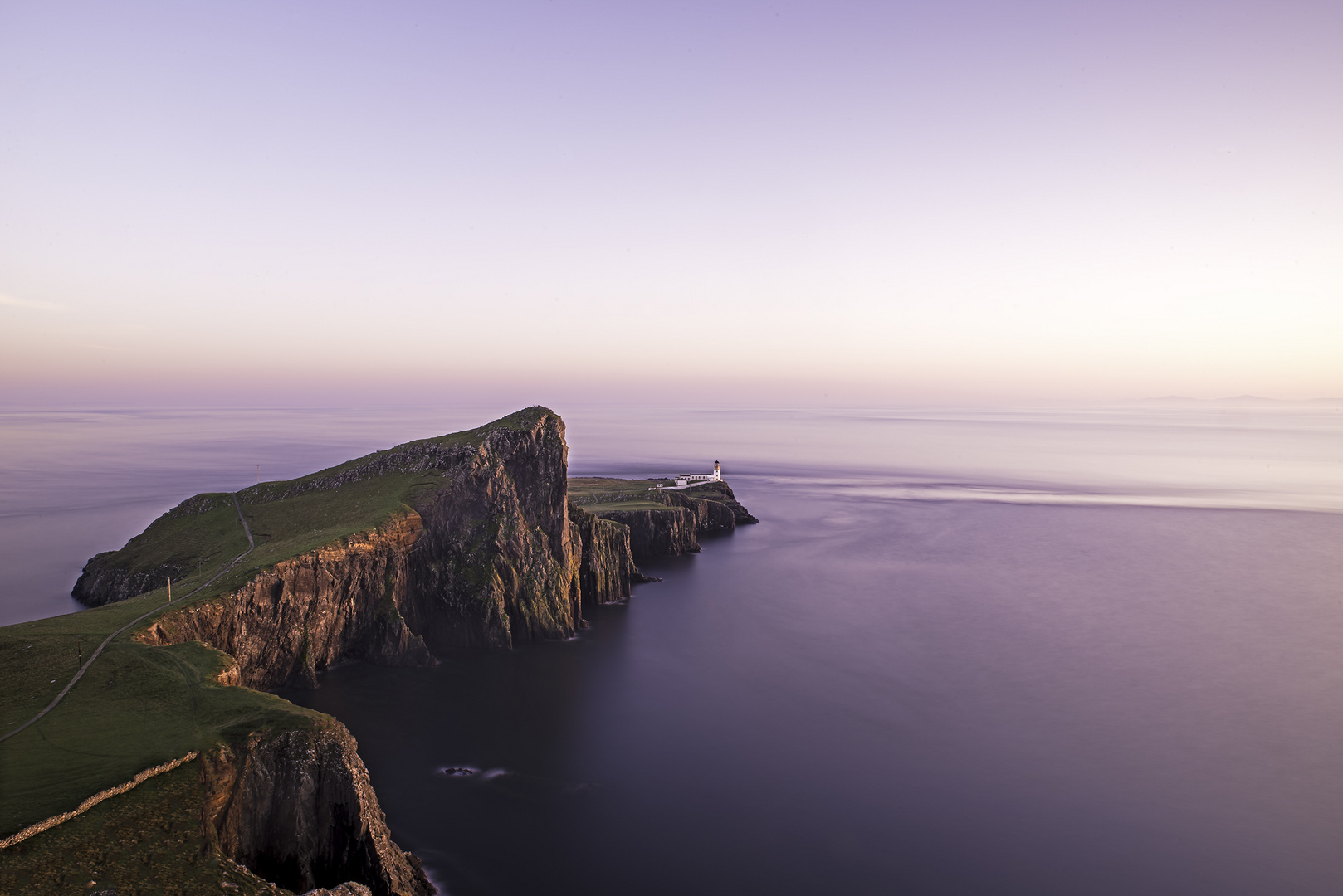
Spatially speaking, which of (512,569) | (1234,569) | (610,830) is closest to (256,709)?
(610,830)

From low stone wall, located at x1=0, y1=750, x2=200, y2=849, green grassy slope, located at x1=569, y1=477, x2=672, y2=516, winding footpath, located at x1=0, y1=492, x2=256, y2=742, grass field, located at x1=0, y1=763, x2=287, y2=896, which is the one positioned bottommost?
green grassy slope, located at x1=569, y1=477, x2=672, y2=516

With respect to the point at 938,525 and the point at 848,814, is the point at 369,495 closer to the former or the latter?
the point at 848,814

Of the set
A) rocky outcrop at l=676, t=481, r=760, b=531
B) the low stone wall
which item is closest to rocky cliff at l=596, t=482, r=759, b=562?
rocky outcrop at l=676, t=481, r=760, b=531

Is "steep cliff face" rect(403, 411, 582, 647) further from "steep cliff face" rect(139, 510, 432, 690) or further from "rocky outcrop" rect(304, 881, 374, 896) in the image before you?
"rocky outcrop" rect(304, 881, 374, 896)

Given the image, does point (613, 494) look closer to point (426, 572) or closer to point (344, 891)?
point (426, 572)

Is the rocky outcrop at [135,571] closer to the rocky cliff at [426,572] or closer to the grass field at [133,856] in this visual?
the rocky cliff at [426,572]

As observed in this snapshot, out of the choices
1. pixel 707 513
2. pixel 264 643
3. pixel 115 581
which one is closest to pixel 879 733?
pixel 264 643

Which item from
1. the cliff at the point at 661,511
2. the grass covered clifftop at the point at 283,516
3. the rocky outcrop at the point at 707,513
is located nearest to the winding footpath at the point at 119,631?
the grass covered clifftop at the point at 283,516
